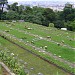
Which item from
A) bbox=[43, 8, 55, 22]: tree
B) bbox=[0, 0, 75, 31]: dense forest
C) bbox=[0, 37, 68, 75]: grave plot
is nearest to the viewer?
bbox=[0, 37, 68, 75]: grave plot

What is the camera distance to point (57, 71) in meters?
11.9

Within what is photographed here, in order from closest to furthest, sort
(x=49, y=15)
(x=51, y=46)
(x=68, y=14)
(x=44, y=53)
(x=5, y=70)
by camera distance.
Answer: (x=5, y=70) < (x=44, y=53) < (x=51, y=46) < (x=49, y=15) < (x=68, y=14)

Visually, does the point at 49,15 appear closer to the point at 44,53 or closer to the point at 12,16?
the point at 12,16

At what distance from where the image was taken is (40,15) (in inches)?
1614

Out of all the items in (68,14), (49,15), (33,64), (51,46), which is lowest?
(33,64)

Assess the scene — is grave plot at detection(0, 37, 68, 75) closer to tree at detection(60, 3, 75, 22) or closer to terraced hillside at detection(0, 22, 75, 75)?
terraced hillside at detection(0, 22, 75, 75)

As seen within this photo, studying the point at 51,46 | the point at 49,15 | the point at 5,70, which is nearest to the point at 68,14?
the point at 49,15

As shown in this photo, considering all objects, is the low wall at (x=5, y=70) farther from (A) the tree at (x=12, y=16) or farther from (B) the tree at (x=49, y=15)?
(B) the tree at (x=49, y=15)

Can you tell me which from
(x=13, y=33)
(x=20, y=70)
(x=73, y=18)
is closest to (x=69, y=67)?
(x=20, y=70)

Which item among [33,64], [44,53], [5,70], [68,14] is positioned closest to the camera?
[5,70]

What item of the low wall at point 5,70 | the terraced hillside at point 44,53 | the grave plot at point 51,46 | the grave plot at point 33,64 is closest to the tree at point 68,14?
the terraced hillside at point 44,53

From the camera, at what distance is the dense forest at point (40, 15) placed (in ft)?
132

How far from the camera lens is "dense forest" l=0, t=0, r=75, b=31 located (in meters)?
40.1

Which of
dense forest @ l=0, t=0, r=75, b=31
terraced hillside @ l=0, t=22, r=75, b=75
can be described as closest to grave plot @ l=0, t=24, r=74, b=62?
terraced hillside @ l=0, t=22, r=75, b=75
